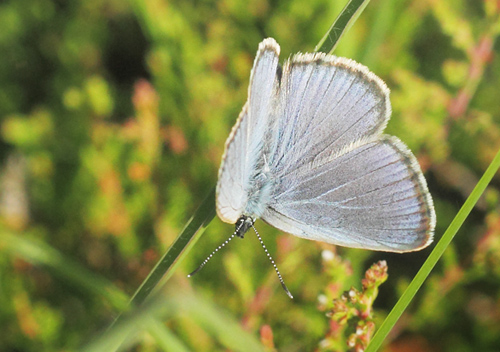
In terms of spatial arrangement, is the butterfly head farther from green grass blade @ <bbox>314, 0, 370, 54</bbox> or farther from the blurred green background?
green grass blade @ <bbox>314, 0, 370, 54</bbox>

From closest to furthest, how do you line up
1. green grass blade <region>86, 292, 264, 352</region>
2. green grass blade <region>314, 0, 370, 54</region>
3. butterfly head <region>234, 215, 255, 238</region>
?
1. green grass blade <region>86, 292, 264, 352</region>
2. green grass blade <region>314, 0, 370, 54</region>
3. butterfly head <region>234, 215, 255, 238</region>

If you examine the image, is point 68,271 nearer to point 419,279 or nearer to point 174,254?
point 174,254

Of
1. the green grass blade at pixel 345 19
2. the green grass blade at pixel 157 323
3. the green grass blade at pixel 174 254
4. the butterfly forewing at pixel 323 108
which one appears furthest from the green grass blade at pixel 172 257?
the green grass blade at pixel 345 19

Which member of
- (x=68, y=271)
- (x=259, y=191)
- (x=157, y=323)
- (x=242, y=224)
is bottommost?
(x=68, y=271)

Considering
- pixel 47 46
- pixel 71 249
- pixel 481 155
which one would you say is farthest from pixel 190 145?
pixel 481 155

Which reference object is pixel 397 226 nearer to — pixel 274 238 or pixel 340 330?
pixel 340 330

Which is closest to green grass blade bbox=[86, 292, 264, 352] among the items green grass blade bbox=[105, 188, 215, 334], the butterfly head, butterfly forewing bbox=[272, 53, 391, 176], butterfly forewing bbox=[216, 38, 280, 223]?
green grass blade bbox=[105, 188, 215, 334]

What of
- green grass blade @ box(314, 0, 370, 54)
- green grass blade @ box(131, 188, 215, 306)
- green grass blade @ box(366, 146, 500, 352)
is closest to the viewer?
green grass blade @ box(366, 146, 500, 352)

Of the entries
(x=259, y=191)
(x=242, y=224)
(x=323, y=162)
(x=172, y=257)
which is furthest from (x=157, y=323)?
(x=323, y=162)
